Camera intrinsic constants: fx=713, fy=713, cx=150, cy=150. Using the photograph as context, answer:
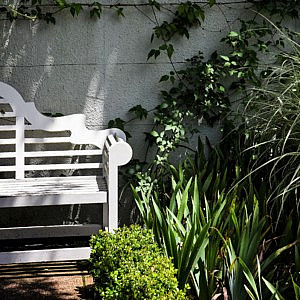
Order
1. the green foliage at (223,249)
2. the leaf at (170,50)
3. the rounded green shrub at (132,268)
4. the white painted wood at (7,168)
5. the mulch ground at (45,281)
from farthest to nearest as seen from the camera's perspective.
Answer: the leaf at (170,50) → the white painted wood at (7,168) → the mulch ground at (45,281) → the green foliage at (223,249) → the rounded green shrub at (132,268)

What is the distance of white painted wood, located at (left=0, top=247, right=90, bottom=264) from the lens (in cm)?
427

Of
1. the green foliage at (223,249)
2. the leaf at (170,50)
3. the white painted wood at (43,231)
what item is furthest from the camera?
the leaf at (170,50)

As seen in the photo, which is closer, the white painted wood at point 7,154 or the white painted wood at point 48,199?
the white painted wood at point 48,199

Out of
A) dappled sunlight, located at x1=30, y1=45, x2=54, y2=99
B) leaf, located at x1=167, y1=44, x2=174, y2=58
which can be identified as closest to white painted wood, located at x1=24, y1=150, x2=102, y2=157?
dappled sunlight, located at x1=30, y1=45, x2=54, y2=99

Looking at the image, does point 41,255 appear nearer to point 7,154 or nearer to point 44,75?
point 7,154

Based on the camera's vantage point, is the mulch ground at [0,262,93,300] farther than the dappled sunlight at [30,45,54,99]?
No

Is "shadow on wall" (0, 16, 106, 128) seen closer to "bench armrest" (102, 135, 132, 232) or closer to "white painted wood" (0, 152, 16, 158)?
"white painted wood" (0, 152, 16, 158)

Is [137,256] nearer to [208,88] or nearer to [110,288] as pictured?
[110,288]

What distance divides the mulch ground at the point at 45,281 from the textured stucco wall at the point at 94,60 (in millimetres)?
1055

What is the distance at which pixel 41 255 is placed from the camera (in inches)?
169

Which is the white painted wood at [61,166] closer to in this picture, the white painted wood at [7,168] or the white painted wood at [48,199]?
the white painted wood at [7,168]

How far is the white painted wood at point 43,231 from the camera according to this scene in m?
4.82

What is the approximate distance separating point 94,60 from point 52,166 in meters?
0.84

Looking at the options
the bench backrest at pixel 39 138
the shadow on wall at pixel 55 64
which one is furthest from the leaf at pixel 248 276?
the shadow on wall at pixel 55 64
